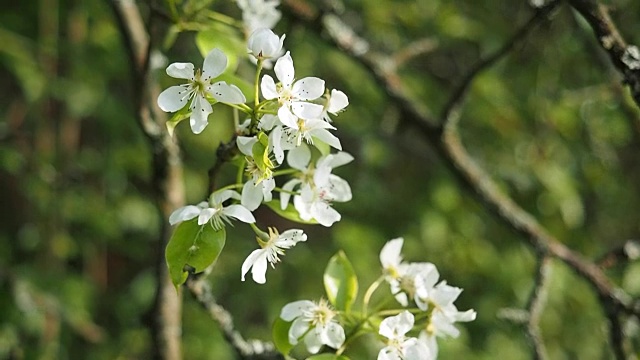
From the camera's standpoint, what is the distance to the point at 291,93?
2.03 ft

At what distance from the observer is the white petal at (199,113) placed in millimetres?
625

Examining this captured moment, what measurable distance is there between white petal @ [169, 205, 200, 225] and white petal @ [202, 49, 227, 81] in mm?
101

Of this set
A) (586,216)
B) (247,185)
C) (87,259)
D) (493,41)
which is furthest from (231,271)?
(247,185)

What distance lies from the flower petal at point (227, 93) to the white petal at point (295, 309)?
0.62ft

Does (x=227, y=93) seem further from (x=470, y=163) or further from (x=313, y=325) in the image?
(x=470, y=163)

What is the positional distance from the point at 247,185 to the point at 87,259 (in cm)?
142

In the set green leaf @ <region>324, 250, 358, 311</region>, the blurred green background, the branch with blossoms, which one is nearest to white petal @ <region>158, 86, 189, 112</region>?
green leaf @ <region>324, 250, 358, 311</region>

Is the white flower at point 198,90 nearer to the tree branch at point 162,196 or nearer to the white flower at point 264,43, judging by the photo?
the white flower at point 264,43

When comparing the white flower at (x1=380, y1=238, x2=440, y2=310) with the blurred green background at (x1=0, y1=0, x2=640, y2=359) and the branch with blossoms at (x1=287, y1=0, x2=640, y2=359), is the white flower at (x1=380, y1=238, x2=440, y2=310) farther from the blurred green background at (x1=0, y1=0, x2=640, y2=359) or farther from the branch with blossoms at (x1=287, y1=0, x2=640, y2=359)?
the blurred green background at (x1=0, y1=0, x2=640, y2=359)

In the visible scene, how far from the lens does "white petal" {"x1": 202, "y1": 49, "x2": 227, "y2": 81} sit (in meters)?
0.64

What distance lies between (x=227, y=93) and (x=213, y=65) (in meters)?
0.03

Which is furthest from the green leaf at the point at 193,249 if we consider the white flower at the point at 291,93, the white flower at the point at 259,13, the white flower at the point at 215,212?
the white flower at the point at 259,13

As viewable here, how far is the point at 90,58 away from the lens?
172 cm

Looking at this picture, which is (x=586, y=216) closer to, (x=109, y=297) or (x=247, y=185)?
(x=109, y=297)
